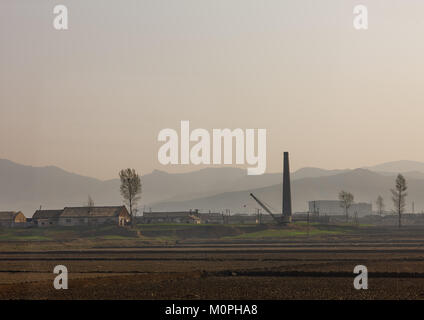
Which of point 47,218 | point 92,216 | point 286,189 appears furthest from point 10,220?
point 286,189

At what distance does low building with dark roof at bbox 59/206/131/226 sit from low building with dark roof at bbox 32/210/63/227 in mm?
1777

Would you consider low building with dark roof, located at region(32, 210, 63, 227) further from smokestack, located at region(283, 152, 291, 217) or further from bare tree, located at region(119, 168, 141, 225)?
smokestack, located at region(283, 152, 291, 217)

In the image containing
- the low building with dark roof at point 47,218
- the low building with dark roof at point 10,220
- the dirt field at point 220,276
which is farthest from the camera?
the low building with dark roof at point 10,220

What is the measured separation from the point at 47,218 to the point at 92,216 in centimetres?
1255

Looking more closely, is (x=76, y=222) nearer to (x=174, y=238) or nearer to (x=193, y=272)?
(x=174, y=238)

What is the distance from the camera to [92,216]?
147750 millimetres

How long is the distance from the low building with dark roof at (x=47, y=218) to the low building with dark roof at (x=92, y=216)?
70.0 inches

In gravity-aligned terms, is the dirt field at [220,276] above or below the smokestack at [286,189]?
below

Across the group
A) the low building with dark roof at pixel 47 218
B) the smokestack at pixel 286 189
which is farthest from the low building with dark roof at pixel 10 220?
the smokestack at pixel 286 189

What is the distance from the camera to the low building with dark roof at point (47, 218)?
150m

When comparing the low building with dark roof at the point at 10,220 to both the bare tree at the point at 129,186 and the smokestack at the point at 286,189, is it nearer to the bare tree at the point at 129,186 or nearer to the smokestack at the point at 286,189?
the bare tree at the point at 129,186

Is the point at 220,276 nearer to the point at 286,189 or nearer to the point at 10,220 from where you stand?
the point at 286,189
